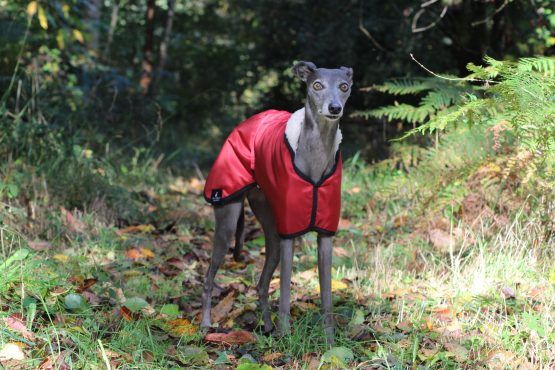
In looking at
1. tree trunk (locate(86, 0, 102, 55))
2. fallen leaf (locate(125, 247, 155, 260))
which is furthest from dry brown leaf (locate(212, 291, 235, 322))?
tree trunk (locate(86, 0, 102, 55))

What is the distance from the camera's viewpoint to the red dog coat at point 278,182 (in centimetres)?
406

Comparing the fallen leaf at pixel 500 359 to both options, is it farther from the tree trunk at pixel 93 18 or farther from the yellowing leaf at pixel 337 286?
the tree trunk at pixel 93 18

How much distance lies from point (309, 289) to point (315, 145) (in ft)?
4.27

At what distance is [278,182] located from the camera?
4121mm

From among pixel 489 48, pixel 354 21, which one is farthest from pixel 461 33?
pixel 354 21

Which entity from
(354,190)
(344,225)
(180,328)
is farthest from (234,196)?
(354,190)

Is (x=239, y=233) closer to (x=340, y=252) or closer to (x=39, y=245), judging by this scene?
(x=340, y=252)

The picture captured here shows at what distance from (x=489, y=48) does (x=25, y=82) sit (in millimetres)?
5011

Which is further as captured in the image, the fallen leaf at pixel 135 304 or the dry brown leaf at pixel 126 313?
the fallen leaf at pixel 135 304

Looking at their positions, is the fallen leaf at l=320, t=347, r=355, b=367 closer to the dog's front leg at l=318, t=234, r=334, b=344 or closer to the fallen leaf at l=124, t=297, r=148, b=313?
the dog's front leg at l=318, t=234, r=334, b=344

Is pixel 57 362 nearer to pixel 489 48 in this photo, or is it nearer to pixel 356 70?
pixel 489 48

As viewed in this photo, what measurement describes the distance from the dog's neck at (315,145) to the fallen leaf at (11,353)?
1722mm

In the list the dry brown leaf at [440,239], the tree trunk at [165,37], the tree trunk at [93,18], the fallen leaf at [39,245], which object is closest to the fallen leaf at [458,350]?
the dry brown leaf at [440,239]

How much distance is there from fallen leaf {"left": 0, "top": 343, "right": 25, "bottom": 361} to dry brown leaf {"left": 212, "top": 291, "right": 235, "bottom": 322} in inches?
55.6
